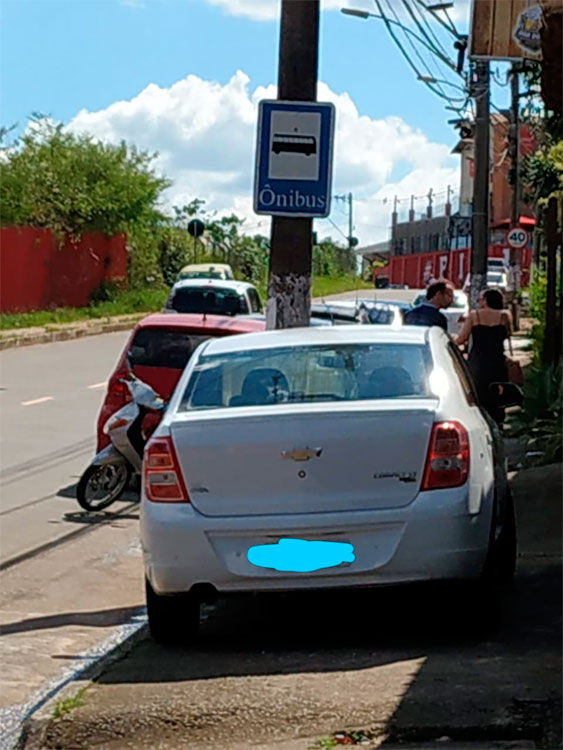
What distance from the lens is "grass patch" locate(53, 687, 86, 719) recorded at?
557cm

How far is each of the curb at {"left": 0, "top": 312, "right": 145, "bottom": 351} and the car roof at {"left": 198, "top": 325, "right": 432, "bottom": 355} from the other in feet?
66.8

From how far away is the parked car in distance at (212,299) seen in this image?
23.2 metres

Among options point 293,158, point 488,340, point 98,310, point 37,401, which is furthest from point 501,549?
point 98,310

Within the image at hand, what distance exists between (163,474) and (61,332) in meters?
24.5

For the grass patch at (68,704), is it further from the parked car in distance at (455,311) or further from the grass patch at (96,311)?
the grass patch at (96,311)

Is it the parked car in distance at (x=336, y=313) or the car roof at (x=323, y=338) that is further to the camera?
the parked car in distance at (x=336, y=313)

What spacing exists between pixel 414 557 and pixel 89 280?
32720mm

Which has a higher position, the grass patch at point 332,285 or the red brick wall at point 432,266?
the red brick wall at point 432,266

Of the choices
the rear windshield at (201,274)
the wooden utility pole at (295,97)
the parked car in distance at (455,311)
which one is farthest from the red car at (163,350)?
the rear windshield at (201,274)

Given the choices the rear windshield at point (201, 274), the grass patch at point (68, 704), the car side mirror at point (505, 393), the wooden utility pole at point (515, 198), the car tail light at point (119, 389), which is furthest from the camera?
the rear windshield at point (201, 274)

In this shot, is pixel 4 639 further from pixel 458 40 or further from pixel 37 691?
pixel 458 40

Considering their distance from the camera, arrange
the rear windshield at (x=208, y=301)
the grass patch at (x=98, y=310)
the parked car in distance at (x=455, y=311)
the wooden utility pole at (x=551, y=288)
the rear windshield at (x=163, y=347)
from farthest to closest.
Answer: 1. the grass patch at (x=98, y=310)
2. the parked car in distance at (x=455, y=311)
3. the rear windshield at (x=208, y=301)
4. the wooden utility pole at (x=551, y=288)
5. the rear windshield at (x=163, y=347)

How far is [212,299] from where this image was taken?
23.4m

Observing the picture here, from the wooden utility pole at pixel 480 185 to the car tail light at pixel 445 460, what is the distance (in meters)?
18.1
